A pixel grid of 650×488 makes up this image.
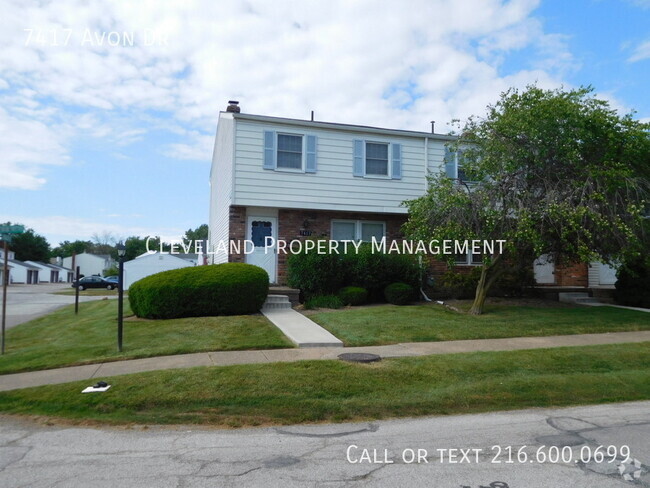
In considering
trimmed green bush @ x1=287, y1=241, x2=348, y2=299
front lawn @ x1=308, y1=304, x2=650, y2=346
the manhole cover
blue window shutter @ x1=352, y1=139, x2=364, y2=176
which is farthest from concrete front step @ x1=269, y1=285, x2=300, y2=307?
the manhole cover

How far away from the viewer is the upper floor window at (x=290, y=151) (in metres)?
16.1

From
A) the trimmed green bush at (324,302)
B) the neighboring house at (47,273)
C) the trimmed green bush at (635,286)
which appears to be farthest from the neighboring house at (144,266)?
the neighboring house at (47,273)

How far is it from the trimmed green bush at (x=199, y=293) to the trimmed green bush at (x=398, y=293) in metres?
4.06

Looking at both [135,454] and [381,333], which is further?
[381,333]

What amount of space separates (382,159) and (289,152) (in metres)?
3.14

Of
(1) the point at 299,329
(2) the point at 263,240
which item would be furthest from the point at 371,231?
(1) the point at 299,329

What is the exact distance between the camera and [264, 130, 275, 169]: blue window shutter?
52.5 ft

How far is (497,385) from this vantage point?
24.2ft

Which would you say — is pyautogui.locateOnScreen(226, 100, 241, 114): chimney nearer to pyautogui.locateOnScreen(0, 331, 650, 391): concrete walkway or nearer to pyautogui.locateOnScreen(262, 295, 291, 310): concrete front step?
pyautogui.locateOnScreen(262, 295, 291, 310): concrete front step

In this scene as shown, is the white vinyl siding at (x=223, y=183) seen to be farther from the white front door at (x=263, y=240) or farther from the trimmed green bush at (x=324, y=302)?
the trimmed green bush at (x=324, y=302)

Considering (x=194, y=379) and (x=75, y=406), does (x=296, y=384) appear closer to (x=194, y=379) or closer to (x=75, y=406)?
(x=194, y=379)

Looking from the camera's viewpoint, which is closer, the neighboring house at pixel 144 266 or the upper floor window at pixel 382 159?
the upper floor window at pixel 382 159

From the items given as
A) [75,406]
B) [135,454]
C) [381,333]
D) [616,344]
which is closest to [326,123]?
[381,333]

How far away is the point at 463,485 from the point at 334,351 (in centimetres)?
514
